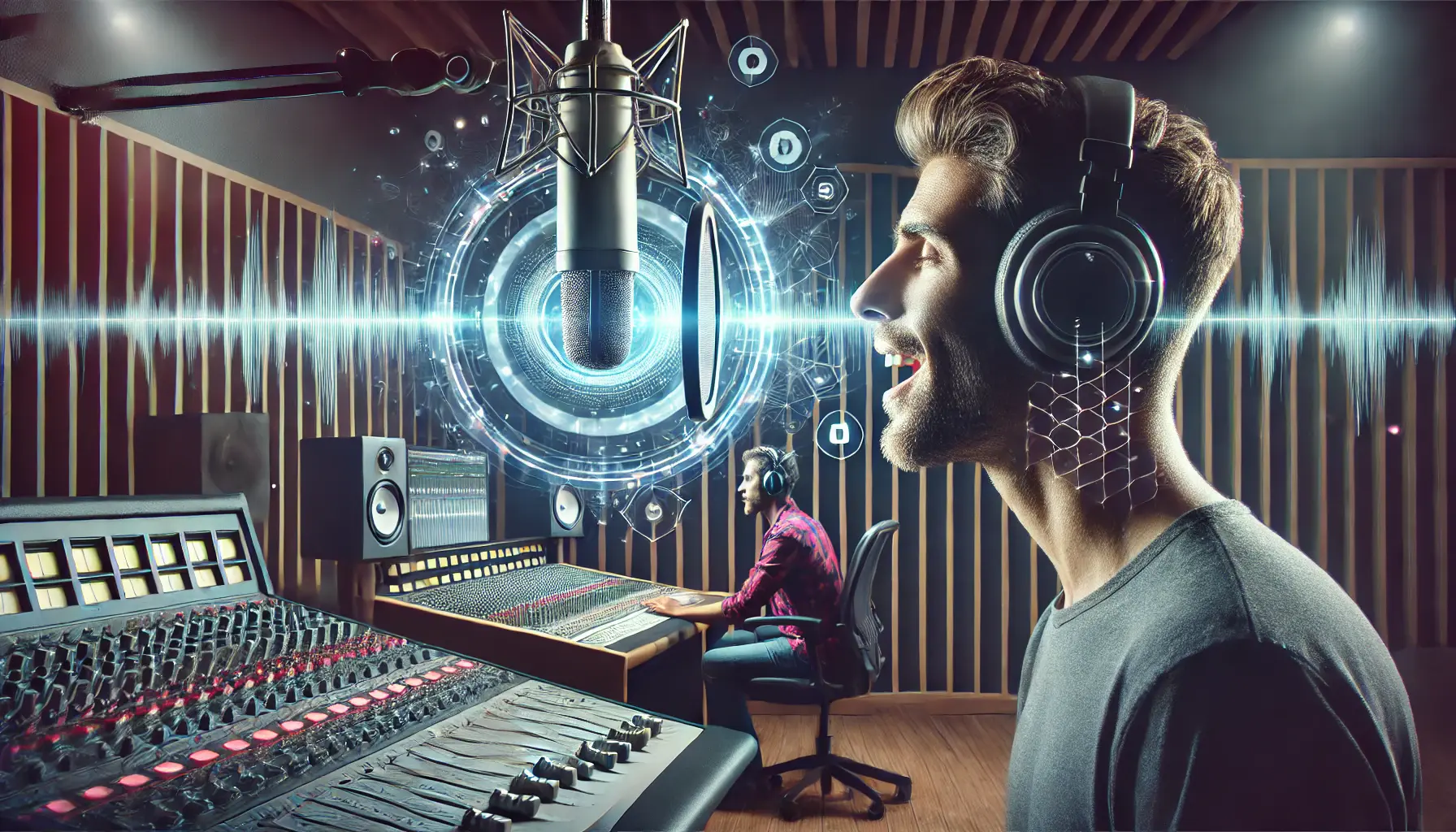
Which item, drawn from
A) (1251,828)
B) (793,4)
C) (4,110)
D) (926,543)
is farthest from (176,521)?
(926,543)

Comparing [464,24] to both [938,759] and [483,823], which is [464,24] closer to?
[483,823]

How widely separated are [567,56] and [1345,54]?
3.27 meters

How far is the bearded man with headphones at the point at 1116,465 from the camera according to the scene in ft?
2.15

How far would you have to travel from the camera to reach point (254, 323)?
2.68 m

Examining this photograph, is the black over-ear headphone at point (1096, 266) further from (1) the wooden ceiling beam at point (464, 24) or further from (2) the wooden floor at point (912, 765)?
(1) the wooden ceiling beam at point (464, 24)

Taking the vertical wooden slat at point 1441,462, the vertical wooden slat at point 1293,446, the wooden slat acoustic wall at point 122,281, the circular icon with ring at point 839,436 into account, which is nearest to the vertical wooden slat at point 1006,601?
the circular icon with ring at point 839,436

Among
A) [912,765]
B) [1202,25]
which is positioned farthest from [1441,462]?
[912,765]

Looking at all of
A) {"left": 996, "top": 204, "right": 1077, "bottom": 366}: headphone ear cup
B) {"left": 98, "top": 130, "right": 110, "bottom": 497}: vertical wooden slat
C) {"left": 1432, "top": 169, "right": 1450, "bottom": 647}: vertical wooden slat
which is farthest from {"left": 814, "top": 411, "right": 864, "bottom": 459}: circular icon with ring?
{"left": 996, "top": 204, "right": 1077, "bottom": 366}: headphone ear cup

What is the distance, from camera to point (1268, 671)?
2.17 feet

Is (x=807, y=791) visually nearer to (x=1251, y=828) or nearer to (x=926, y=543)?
(x=926, y=543)

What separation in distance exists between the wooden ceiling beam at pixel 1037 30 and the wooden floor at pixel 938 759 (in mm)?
2861

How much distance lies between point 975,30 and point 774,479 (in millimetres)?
2024

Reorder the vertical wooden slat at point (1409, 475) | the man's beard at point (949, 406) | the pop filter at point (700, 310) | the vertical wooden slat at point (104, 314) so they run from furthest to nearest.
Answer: the vertical wooden slat at point (1409, 475) → the vertical wooden slat at point (104, 314) → the pop filter at point (700, 310) → the man's beard at point (949, 406)

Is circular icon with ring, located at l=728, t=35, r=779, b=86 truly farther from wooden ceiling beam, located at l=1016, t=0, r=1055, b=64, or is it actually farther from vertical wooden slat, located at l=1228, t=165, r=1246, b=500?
vertical wooden slat, located at l=1228, t=165, r=1246, b=500
